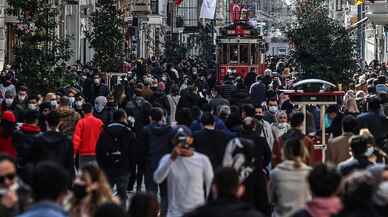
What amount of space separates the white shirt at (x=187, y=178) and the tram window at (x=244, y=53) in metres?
43.8

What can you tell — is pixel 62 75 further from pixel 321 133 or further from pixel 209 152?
pixel 209 152

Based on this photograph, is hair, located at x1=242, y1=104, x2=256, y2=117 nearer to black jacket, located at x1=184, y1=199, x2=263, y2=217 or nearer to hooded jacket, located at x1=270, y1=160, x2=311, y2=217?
hooded jacket, located at x1=270, y1=160, x2=311, y2=217

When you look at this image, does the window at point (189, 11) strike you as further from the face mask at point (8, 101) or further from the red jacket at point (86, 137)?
the red jacket at point (86, 137)

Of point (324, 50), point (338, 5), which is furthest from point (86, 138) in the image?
point (338, 5)

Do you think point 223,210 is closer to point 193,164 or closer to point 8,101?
point 193,164

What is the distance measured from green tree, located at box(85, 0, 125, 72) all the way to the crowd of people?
882 inches

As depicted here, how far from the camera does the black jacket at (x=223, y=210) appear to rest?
9055 mm

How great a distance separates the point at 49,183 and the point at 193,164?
4.25 m

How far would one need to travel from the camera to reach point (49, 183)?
949 cm

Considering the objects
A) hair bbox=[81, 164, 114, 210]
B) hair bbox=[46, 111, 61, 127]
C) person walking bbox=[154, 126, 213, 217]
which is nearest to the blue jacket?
hair bbox=[81, 164, 114, 210]

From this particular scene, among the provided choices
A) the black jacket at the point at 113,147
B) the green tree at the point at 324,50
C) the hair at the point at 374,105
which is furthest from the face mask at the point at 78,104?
the green tree at the point at 324,50

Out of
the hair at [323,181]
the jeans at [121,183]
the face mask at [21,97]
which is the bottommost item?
the jeans at [121,183]

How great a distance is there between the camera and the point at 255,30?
197 ft

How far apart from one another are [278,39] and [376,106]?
144337 mm
